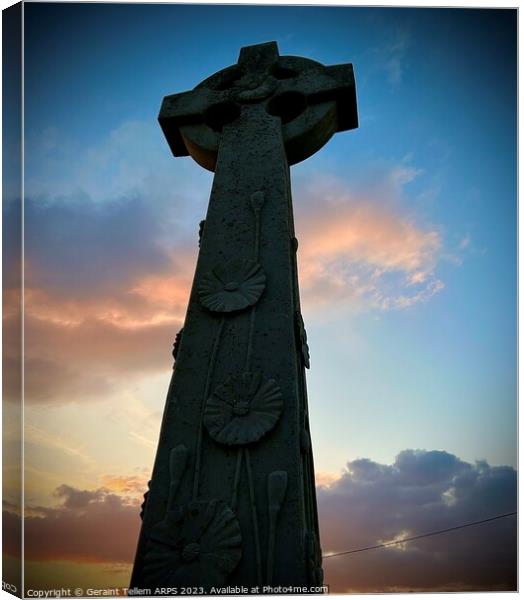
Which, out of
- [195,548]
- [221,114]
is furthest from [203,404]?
[221,114]

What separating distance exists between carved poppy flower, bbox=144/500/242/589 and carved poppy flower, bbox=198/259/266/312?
5.22 ft

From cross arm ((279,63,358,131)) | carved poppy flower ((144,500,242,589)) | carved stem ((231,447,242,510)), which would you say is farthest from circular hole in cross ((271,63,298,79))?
carved poppy flower ((144,500,242,589))

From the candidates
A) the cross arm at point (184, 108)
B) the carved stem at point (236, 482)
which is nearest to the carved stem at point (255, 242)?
the carved stem at point (236, 482)

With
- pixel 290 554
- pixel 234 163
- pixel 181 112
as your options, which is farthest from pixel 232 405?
pixel 181 112

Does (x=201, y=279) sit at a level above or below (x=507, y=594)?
above

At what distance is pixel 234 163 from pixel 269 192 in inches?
21.1

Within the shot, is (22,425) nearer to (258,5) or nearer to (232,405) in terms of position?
(232,405)

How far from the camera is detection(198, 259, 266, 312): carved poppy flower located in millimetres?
5188

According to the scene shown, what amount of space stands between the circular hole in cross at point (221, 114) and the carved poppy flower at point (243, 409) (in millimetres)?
3016

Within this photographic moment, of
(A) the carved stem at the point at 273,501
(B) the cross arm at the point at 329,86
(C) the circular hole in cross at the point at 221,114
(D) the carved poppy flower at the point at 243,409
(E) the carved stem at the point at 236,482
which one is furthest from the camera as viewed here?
(C) the circular hole in cross at the point at 221,114

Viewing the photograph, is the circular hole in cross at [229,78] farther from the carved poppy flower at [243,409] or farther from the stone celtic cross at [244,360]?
the carved poppy flower at [243,409]

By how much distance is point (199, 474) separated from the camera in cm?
452

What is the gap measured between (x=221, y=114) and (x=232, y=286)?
226 centimetres

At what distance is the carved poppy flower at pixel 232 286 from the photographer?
204 inches
